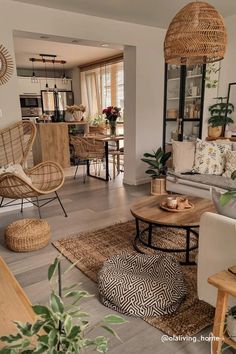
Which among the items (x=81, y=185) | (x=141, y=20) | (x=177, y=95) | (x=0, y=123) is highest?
(x=141, y=20)

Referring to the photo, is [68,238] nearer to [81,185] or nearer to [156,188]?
[156,188]

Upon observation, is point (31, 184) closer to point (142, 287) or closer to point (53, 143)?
point (142, 287)

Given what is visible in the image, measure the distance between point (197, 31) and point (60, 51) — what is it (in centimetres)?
532

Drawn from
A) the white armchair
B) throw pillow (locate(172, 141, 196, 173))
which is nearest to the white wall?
throw pillow (locate(172, 141, 196, 173))

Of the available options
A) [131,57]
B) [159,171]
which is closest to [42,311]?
[159,171]

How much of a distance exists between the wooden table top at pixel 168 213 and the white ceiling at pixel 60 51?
13.5 feet

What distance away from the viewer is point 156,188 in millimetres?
4109

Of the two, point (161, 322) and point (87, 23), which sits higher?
point (87, 23)

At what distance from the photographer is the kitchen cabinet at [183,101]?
188 inches

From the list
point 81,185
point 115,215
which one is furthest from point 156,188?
point 81,185

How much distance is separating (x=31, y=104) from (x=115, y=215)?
676cm

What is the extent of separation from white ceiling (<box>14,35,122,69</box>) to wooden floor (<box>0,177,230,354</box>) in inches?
119

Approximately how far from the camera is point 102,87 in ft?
25.9

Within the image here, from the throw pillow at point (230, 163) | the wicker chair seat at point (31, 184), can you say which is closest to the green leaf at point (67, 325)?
the wicker chair seat at point (31, 184)
